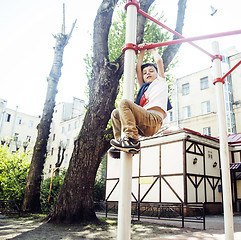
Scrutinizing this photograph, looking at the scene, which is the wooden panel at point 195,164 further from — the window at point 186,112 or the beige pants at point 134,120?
the window at point 186,112

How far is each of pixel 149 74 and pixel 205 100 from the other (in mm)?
24087

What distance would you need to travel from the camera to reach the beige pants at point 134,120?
2.93 meters

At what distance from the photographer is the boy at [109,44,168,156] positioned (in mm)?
2904

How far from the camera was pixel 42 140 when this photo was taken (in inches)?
452

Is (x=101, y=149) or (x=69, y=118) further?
(x=69, y=118)

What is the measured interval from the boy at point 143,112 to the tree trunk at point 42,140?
8642mm

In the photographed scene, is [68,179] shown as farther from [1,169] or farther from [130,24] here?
[1,169]

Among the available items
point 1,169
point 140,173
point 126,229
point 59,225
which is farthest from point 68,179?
point 140,173

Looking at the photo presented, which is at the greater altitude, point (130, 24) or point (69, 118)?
point (69, 118)

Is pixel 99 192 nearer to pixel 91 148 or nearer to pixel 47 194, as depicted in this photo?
pixel 47 194

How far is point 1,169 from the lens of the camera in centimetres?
1230

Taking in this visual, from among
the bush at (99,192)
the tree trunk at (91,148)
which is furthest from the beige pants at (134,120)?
the bush at (99,192)

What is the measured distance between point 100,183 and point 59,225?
1413cm

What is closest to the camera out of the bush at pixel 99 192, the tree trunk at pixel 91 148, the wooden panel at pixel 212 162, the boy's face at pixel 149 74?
the boy's face at pixel 149 74
